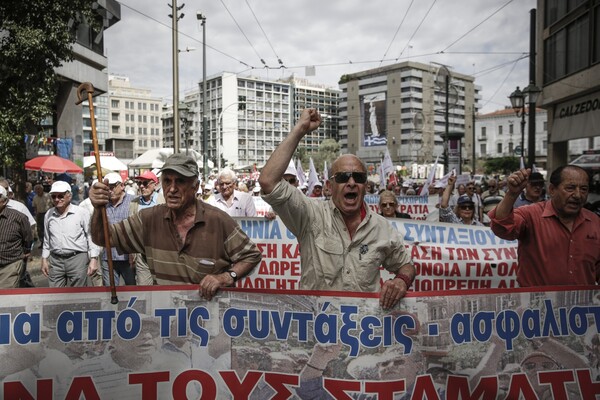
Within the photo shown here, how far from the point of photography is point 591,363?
2.73m

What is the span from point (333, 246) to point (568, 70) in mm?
19099

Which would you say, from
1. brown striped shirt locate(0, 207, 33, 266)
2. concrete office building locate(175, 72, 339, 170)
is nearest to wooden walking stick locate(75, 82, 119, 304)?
brown striped shirt locate(0, 207, 33, 266)

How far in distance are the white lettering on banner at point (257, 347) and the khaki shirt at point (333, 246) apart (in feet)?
0.67

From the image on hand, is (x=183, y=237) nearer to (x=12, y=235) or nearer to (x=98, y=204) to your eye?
(x=98, y=204)

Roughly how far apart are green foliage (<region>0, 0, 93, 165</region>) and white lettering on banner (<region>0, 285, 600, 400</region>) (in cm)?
919

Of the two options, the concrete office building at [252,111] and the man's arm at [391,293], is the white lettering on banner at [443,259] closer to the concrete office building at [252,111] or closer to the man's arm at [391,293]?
the man's arm at [391,293]

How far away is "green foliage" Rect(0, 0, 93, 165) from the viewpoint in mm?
10172

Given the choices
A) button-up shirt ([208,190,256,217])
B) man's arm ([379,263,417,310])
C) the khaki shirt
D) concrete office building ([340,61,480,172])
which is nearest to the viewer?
man's arm ([379,263,417,310])

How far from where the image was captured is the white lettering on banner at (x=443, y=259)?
5.51 meters

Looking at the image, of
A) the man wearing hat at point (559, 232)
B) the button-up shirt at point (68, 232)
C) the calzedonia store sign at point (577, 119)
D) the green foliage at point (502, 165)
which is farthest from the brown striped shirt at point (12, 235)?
the green foliage at point (502, 165)

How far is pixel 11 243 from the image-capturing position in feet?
17.7

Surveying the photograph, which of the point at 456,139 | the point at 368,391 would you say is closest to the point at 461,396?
the point at 368,391

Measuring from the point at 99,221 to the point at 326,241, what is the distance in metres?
1.30

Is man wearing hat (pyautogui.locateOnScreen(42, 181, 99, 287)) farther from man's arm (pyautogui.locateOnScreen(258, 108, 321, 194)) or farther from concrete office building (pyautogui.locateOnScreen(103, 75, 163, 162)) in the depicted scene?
concrete office building (pyautogui.locateOnScreen(103, 75, 163, 162))
